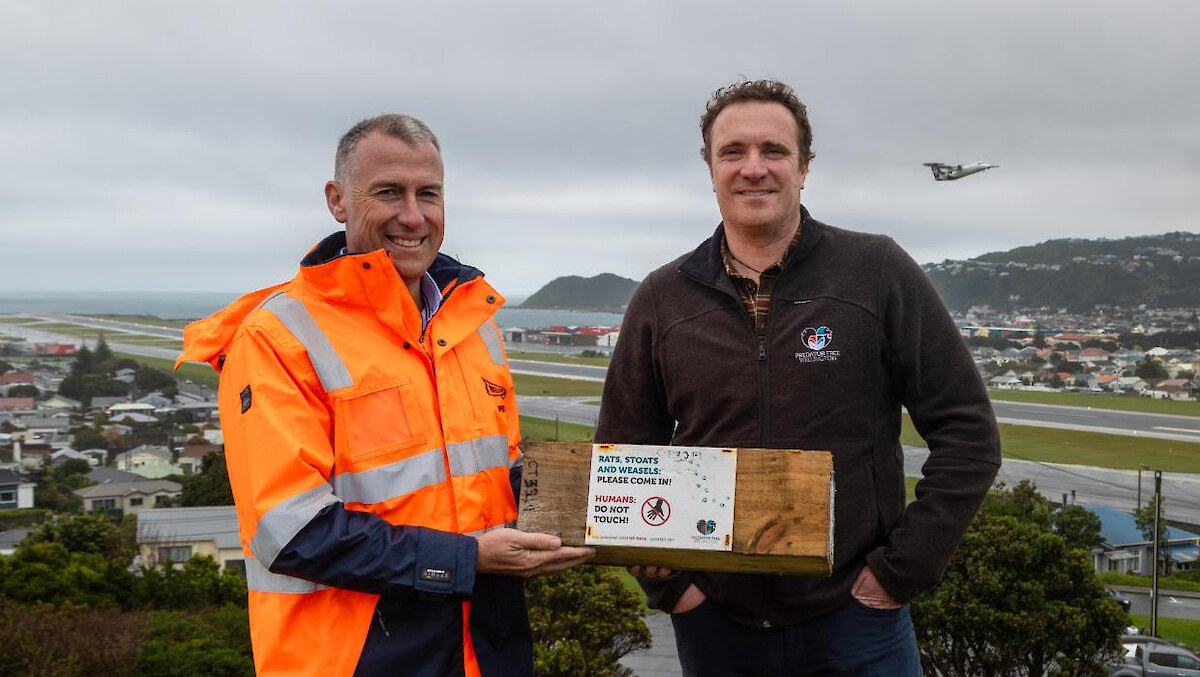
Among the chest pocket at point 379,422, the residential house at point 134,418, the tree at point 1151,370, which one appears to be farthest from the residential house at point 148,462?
the tree at point 1151,370

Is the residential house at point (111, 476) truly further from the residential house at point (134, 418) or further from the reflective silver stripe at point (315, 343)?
the reflective silver stripe at point (315, 343)

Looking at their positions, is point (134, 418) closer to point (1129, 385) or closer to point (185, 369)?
point (185, 369)

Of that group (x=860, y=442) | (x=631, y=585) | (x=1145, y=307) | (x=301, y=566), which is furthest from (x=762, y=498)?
(x=1145, y=307)

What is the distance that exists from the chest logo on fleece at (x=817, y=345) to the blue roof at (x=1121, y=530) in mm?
32050

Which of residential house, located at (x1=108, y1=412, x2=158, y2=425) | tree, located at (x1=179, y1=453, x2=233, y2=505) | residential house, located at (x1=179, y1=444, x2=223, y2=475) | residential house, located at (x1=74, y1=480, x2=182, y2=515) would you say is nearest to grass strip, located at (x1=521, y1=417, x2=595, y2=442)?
tree, located at (x1=179, y1=453, x2=233, y2=505)

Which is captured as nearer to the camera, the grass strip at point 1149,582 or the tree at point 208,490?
the grass strip at point 1149,582

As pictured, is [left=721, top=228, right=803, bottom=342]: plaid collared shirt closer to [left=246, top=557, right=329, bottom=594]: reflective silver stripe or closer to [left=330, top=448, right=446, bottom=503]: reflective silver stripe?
[left=330, top=448, right=446, bottom=503]: reflective silver stripe

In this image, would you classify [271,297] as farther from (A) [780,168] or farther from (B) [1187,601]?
(B) [1187,601]

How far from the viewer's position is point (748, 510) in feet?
8.12

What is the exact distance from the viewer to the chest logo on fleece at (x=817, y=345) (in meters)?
2.66

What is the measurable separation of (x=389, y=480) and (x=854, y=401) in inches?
51.2

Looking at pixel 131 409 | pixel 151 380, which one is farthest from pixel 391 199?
pixel 151 380

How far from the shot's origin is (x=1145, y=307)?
12706 centimetres

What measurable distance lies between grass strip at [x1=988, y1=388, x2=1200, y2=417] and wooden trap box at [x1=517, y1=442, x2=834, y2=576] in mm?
76730
